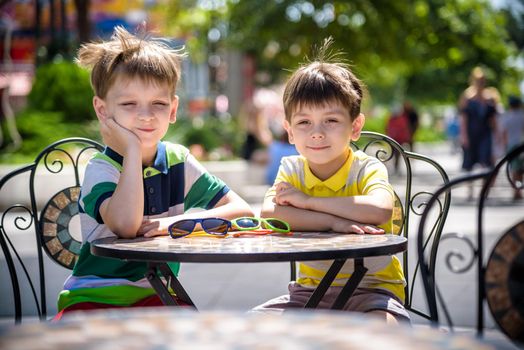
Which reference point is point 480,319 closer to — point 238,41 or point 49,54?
point 49,54

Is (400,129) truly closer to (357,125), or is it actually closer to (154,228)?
(357,125)

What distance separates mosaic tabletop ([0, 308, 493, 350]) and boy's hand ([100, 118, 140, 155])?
135 cm

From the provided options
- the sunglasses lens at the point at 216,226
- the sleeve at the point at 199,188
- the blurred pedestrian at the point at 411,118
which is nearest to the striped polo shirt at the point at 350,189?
the sleeve at the point at 199,188

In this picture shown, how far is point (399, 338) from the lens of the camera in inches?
57.8

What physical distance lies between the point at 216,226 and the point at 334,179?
1.73 feet

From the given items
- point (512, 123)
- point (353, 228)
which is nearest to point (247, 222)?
point (353, 228)

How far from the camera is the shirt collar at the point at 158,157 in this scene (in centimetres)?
306

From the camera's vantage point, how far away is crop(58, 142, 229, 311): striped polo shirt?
2906 mm

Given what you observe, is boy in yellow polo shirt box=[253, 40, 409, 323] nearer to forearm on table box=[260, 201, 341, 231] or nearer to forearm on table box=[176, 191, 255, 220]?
forearm on table box=[260, 201, 341, 231]

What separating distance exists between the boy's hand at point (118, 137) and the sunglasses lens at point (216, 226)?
364 mm

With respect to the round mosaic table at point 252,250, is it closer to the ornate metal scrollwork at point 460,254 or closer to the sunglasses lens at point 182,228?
the sunglasses lens at point 182,228

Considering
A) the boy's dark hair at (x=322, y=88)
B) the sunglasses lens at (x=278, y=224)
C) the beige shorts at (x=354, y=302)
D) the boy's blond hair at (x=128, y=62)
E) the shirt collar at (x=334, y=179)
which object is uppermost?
the boy's blond hair at (x=128, y=62)

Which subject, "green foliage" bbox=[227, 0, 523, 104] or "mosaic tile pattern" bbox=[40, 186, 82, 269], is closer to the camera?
"mosaic tile pattern" bbox=[40, 186, 82, 269]

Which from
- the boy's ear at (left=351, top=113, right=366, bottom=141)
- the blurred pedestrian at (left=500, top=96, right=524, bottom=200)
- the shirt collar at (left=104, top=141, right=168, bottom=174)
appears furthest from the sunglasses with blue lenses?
the blurred pedestrian at (left=500, top=96, right=524, bottom=200)
